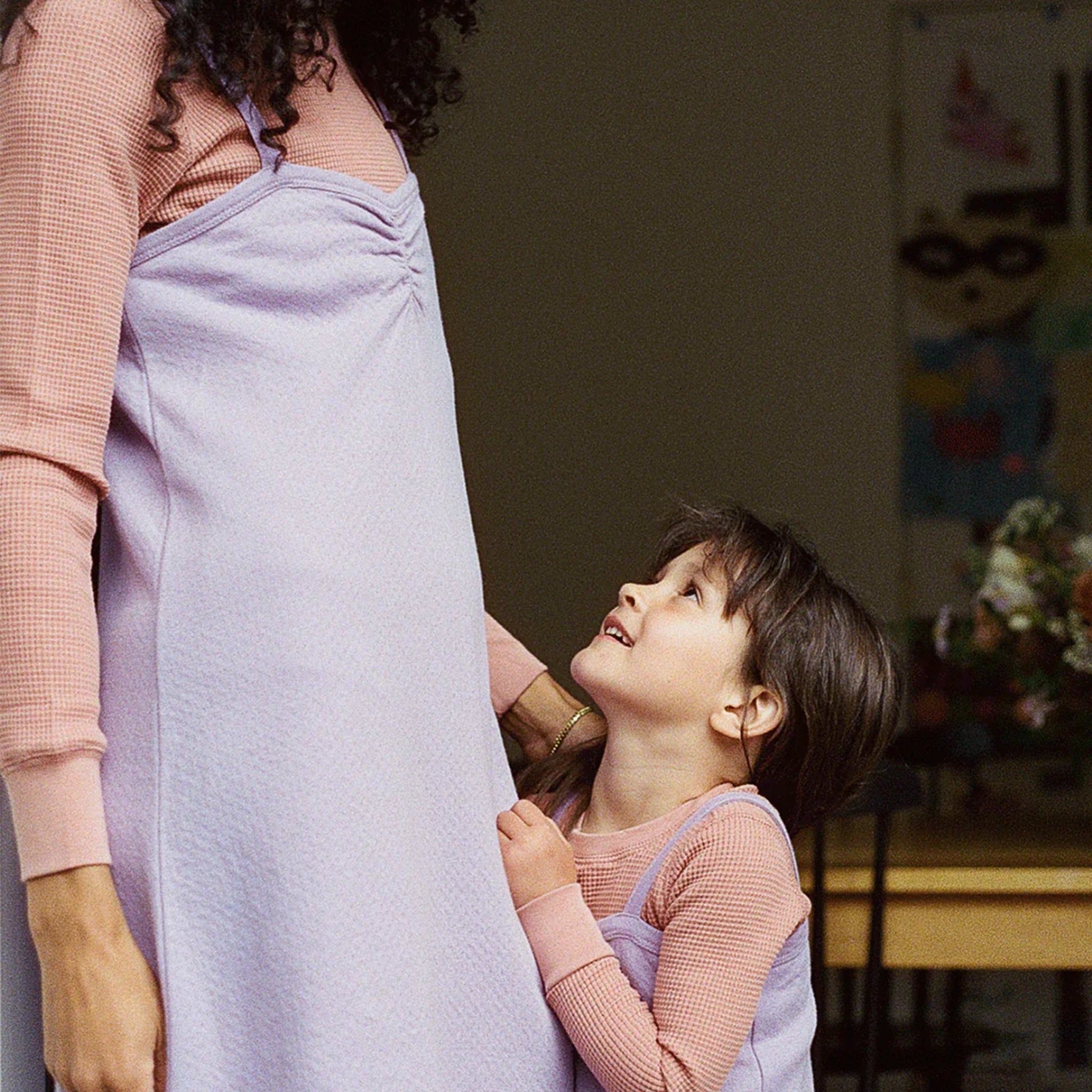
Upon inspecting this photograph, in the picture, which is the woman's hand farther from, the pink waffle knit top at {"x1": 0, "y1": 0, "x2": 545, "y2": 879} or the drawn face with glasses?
the drawn face with glasses

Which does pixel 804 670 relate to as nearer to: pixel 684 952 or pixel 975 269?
pixel 684 952

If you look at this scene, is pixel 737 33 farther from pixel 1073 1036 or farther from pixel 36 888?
pixel 36 888

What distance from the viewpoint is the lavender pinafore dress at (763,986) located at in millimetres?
1129

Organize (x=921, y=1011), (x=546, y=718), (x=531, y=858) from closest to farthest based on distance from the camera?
(x=531, y=858) → (x=546, y=718) → (x=921, y=1011)

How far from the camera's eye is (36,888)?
2.77 ft

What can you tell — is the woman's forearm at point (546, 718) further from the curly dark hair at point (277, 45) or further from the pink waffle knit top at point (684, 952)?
the curly dark hair at point (277, 45)

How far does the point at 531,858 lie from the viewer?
1.08 meters

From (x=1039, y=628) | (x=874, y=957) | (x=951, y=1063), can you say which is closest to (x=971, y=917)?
(x=874, y=957)

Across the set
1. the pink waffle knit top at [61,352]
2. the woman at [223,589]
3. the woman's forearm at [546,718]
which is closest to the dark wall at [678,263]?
the woman's forearm at [546,718]

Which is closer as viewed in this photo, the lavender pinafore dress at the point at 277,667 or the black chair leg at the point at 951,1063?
the lavender pinafore dress at the point at 277,667

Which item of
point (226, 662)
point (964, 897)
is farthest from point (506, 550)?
point (226, 662)

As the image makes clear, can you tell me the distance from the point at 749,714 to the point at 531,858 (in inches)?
10.2

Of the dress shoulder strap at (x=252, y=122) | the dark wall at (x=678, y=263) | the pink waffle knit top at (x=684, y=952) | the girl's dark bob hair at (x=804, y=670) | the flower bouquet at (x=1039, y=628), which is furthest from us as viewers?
the dark wall at (x=678, y=263)

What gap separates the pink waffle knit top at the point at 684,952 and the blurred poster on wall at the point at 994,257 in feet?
9.93
